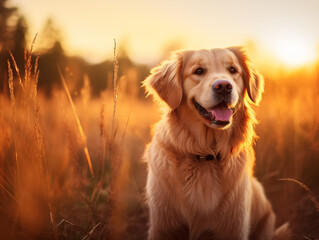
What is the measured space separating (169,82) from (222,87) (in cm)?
58

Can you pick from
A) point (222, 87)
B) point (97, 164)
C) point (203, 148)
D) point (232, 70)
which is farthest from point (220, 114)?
point (97, 164)

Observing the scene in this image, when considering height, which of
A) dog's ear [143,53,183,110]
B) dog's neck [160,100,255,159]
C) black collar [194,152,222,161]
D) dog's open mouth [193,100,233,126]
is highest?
dog's ear [143,53,183,110]

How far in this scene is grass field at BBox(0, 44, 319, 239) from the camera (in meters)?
1.88

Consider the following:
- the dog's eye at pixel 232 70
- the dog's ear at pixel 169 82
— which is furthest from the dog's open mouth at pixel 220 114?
the dog's eye at pixel 232 70

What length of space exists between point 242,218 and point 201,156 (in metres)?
0.62

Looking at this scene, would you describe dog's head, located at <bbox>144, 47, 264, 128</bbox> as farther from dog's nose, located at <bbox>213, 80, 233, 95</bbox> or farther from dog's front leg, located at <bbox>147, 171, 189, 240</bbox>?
dog's front leg, located at <bbox>147, 171, 189, 240</bbox>

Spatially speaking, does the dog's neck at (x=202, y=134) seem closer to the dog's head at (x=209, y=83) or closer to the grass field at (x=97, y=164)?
the dog's head at (x=209, y=83)

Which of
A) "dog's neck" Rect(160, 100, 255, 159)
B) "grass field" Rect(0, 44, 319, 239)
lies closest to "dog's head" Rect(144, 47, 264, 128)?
"dog's neck" Rect(160, 100, 255, 159)

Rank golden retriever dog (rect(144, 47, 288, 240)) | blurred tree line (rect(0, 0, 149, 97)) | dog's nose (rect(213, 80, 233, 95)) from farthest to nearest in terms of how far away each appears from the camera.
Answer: blurred tree line (rect(0, 0, 149, 97)) → golden retriever dog (rect(144, 47, 288, 240)) → dog's nose (rect(213, 80, 233, 95))

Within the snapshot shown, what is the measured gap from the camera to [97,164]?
313 centimetres

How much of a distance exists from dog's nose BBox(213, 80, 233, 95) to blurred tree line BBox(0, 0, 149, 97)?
2.56 feet

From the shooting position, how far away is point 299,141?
12.9 ft

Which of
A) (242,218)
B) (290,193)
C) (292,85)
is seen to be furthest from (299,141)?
(242,218)

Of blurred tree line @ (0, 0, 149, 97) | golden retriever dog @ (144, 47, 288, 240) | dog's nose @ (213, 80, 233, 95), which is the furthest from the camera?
blurred tree line @ (0, 0, 149, 97)
